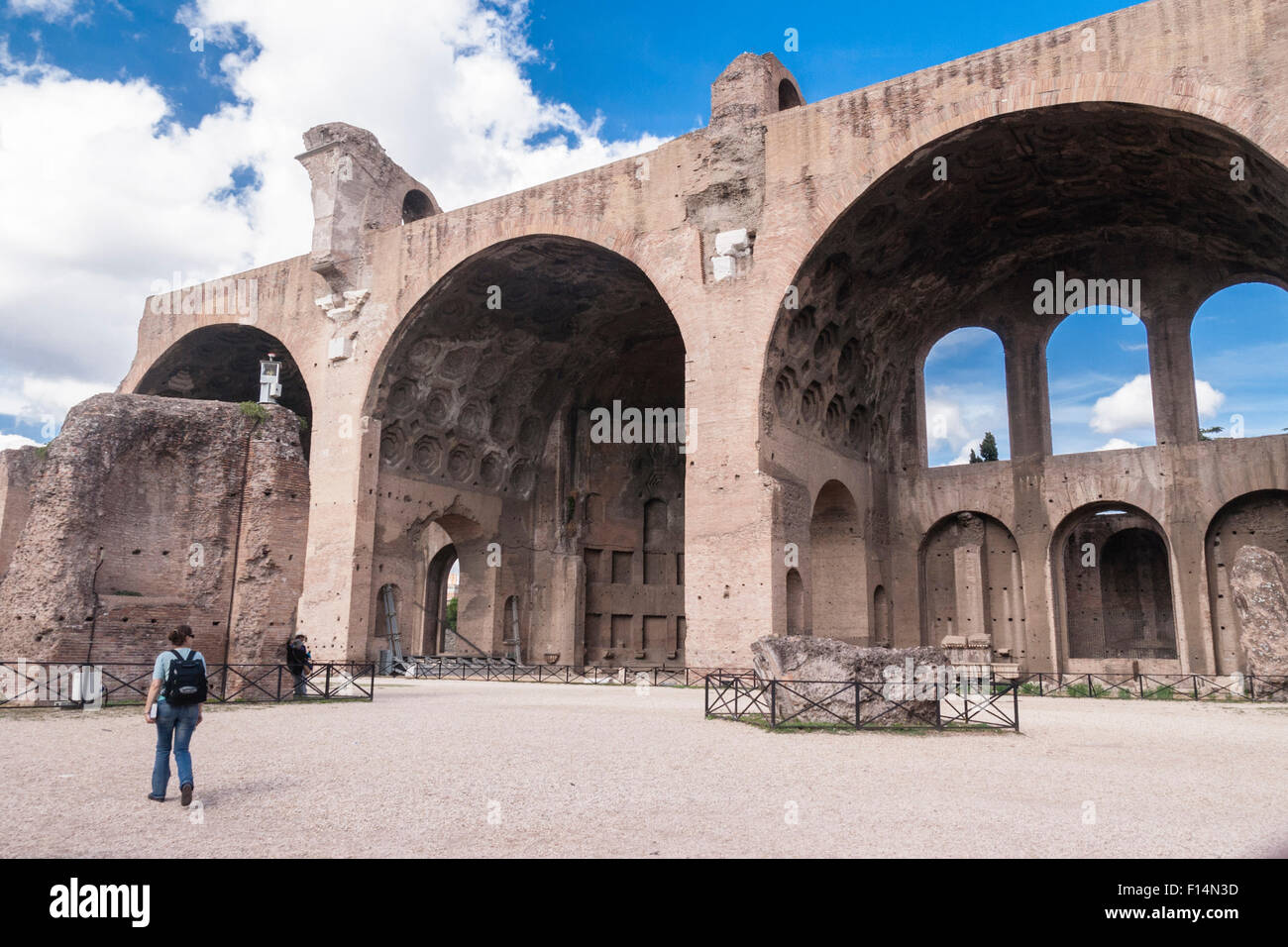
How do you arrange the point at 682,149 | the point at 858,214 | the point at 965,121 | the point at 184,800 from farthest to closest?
the point at 682,149 → the point at 858,214 → the point at 965,121 → the point at 184,800

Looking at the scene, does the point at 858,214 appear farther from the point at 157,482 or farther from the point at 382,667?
the point at 382,667

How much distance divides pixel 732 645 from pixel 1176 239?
1161cm

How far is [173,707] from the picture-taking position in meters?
5.00

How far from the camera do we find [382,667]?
1923 cm

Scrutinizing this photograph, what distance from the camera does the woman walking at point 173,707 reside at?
16.3ft

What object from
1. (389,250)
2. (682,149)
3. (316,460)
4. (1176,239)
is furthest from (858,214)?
(316,460)

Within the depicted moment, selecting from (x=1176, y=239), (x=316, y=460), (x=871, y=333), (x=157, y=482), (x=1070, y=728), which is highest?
(x=1176, y=239)

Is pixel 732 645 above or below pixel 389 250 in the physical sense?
below

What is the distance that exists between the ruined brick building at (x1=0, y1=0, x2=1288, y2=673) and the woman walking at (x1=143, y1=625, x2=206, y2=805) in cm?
568

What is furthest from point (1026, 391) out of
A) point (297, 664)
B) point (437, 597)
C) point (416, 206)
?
point (437, 597)

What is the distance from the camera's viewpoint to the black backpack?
16.3 ft

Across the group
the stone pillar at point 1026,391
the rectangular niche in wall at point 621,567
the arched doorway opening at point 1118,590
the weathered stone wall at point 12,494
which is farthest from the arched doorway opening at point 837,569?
the weathered stone wall at point 12,494

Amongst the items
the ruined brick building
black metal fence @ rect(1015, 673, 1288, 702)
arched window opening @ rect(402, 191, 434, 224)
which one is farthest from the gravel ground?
arched window opening @ rect(402, 191, 434, 224)

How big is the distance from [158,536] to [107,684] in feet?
5.61
